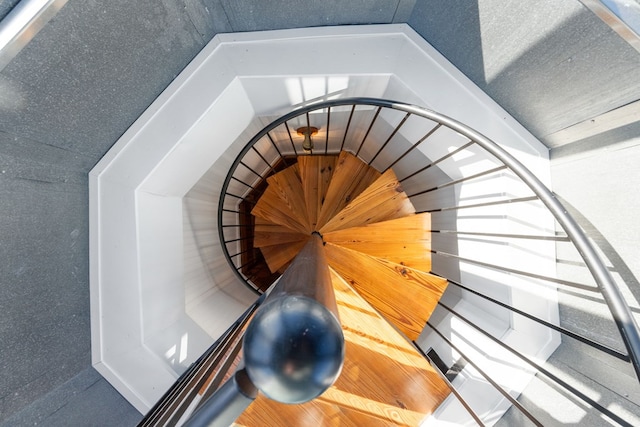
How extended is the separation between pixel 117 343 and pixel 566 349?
96.5 inches

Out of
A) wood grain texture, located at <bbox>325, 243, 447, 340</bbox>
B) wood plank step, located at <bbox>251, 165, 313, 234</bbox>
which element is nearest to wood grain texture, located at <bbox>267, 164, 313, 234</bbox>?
wood plank step, located at <bbox>251, 165, 313, 234</bbox>

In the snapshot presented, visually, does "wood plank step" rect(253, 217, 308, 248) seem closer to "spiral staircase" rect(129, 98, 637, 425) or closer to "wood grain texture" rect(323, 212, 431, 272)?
"spiral staircase" rect(129, 98, 637, 425)

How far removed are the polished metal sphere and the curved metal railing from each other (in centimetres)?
108

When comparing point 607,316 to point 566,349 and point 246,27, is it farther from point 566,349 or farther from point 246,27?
point 246,27

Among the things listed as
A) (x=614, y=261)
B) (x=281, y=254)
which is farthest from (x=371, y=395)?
(x=281, y=254)

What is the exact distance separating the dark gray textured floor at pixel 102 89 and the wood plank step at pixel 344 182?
151 cm

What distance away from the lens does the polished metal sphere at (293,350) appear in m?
0.37

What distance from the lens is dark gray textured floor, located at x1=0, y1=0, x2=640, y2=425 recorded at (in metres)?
1.25

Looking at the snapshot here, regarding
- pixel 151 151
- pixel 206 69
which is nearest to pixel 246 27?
pixel 206 69

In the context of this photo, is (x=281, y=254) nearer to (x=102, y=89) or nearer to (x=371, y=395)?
(x=371, y=395)

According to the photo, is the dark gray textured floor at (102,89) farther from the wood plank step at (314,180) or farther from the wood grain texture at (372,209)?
the wood plank step at (314,180)

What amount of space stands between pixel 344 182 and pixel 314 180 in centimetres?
31

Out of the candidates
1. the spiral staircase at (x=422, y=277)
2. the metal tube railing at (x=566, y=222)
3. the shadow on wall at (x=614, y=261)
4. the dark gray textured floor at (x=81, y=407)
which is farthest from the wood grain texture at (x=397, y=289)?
the dark gray textured floor at (x=81, y=407)

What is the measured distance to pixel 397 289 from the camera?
2098mm
